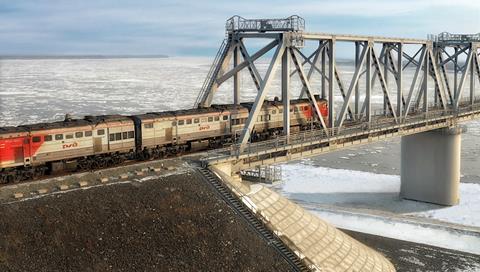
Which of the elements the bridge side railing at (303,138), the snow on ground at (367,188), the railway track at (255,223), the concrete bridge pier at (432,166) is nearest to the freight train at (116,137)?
the bridge side railing at (303,138)

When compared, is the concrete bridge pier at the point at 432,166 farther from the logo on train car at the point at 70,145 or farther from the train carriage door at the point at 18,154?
the train carriage door at the point at 18,154

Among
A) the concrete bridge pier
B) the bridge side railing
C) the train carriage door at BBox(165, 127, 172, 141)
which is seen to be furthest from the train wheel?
the concrete bridge pier

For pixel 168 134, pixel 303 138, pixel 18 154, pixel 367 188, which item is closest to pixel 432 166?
pixel 367 188

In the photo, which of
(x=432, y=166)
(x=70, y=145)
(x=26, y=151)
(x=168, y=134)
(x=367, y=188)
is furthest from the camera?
(x=367, y=188)

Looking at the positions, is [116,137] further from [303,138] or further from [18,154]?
[303,138]

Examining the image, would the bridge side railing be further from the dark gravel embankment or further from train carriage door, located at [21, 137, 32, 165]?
train carriage door, located at [21, 137, 32, 165]

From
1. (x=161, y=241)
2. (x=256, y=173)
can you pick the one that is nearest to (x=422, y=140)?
(x=256, y=173)
